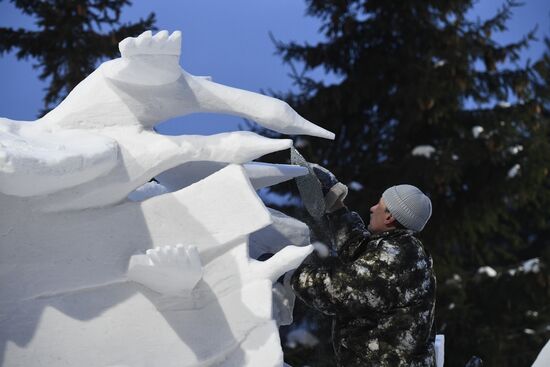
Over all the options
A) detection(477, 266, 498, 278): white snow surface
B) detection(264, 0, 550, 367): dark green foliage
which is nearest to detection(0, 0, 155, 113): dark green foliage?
detection(264, 0, 550, 367): dark green foliage

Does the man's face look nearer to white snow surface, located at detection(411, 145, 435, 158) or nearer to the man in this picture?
the man

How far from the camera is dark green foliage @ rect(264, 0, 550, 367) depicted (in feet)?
24.4

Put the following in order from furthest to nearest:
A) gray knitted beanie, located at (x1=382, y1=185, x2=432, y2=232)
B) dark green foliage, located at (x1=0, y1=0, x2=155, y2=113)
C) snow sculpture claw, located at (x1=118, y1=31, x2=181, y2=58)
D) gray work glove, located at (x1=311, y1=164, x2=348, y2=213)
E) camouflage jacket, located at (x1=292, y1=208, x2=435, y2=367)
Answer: dark green foliage, located at (x1=0, y1=0, x2=155, y2=113), gray work glove, located at (x1=311, y1=164, x2=348, y2=213), gray knitted beanie, located at (x1=382, y1=185, x2=432, y2=232), camouflage jacket, located at (x1=292, y1=208, x2=435, y2=367), snow sculpture claw, located at (x1=118, y1=31, x2=181, y2=58)

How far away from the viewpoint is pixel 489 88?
25.9 ft

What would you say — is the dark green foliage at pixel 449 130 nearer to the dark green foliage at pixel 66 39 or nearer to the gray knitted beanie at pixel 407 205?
the dark green foliage at pixel 66 39

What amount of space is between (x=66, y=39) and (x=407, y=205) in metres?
5.10

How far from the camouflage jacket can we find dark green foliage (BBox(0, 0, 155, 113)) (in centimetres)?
471

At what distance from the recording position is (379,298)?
9.25ft

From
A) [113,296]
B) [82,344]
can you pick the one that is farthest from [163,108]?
→ [82,344]

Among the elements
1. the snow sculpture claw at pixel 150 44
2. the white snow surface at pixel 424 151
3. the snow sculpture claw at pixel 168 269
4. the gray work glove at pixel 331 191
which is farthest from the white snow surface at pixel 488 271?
the snow sculpture claw at pixel 150 44

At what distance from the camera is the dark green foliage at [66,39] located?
7035mm

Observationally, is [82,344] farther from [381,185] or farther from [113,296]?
[381,185]

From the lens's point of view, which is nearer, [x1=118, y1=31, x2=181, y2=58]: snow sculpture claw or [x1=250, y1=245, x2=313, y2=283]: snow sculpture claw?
[x1=118, y1=31, x2=181, y2=58]: snow sculpture claw

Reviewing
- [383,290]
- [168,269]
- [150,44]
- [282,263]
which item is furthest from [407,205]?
[150,44]
